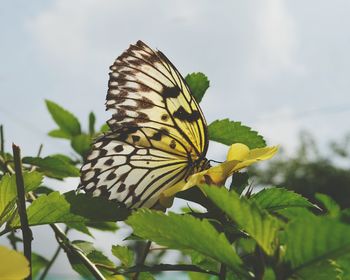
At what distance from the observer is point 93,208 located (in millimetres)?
929

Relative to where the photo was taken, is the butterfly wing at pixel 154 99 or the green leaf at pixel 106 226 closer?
the butterfly wing at pixel 154 99

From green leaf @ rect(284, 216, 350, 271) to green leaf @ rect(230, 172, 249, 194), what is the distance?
0.29 meters

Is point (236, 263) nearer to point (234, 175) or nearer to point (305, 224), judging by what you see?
point (305, 224)

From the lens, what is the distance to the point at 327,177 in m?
26.6

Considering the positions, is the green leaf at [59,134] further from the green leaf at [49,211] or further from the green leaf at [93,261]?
the green leaf at [49,211]

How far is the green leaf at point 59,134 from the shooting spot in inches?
81.9

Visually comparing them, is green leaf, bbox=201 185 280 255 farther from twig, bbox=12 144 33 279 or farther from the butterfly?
the butterfly

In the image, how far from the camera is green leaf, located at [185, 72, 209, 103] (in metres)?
1.31

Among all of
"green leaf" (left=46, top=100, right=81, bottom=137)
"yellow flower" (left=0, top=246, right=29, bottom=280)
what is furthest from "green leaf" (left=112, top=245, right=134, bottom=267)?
"green leaf" (left=46, top=100, right=81, bottom=137)

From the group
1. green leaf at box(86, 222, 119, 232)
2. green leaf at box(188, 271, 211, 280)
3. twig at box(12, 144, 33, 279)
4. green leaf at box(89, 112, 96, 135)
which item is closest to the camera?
twig at box(12, 144, 33, 279)

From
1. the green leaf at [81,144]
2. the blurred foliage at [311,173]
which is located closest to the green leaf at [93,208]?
the green leaf at [81,144]

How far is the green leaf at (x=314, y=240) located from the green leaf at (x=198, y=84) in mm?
708

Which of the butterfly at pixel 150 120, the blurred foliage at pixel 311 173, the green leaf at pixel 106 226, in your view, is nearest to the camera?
the butterfly at pixel 150 120

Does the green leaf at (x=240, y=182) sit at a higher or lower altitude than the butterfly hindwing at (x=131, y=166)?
lower
